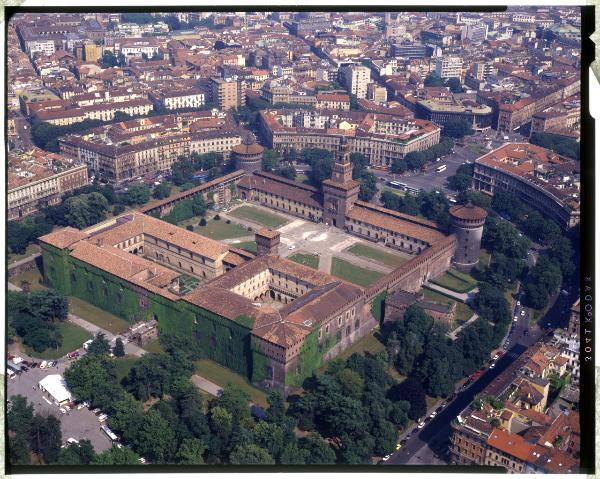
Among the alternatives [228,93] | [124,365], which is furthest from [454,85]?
[124,365]

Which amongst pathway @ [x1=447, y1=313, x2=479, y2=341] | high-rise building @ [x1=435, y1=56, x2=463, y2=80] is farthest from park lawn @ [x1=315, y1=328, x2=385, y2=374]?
high-rise building @ [x1=435, y1=56, x2=463, y2=80]

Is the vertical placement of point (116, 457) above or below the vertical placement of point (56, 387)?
below

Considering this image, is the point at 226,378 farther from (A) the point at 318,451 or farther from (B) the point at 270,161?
(B) the point at 270,161

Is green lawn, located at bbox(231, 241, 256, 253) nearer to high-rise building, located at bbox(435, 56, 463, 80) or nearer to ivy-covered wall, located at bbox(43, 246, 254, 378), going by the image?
Result: ivy-covered wall, located at bbox(43, 246, 254, 378)

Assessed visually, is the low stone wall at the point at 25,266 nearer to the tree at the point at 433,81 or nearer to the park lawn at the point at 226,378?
the park lawn at the point at 226,378

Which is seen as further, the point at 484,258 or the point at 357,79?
the point at 357,79

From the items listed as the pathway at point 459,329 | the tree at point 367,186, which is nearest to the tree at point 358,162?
the tree at point 367,186
